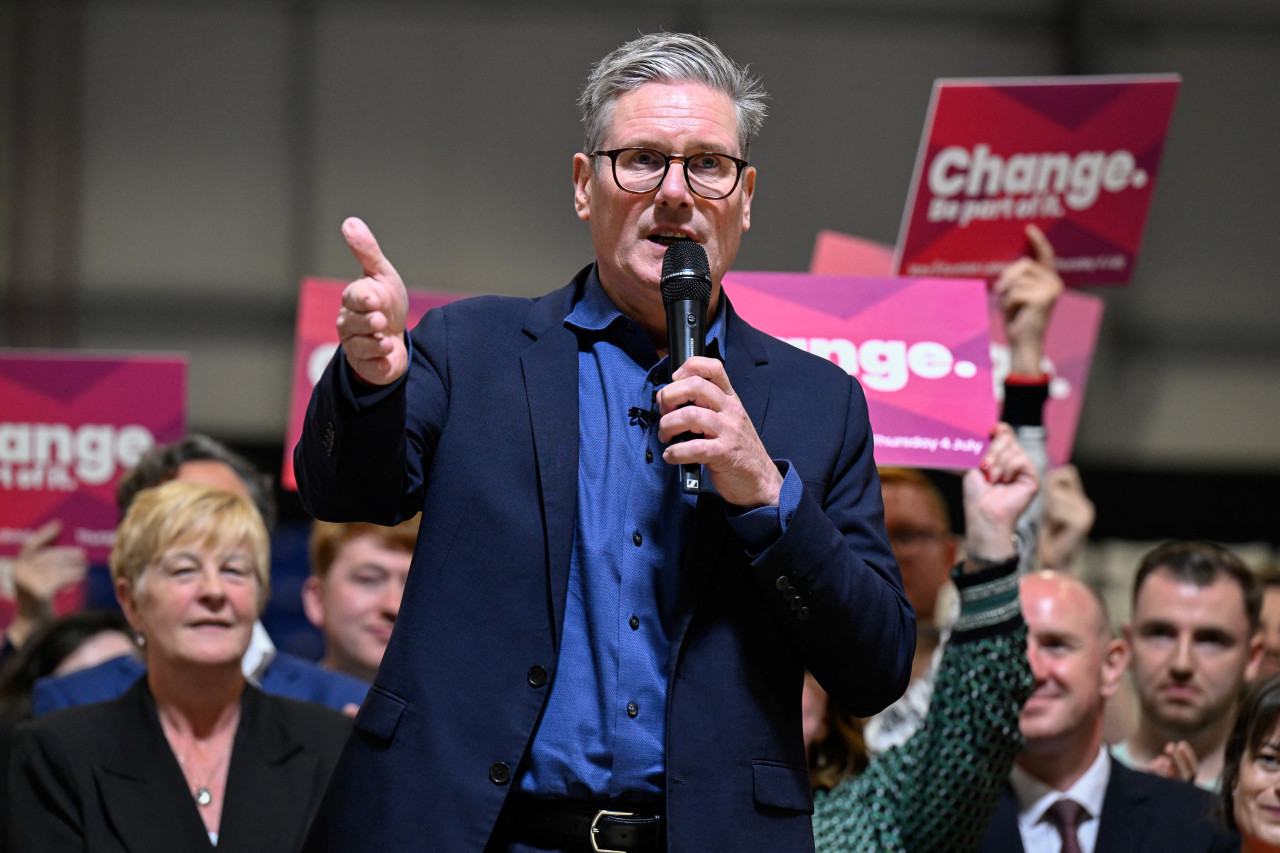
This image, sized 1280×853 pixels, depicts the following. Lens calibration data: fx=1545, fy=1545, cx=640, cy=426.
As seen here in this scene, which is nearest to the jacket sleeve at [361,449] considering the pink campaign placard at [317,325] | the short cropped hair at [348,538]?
the short cropped hair at [348,538]

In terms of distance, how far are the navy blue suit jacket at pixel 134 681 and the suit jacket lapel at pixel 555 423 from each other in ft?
5.63

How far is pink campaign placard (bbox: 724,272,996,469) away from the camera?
272 cm

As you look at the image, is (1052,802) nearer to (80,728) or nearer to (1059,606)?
(1059,606)

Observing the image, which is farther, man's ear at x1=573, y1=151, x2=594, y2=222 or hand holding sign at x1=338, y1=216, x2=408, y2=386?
man's ear at x1=573, y1=151, x2=594, y2=222

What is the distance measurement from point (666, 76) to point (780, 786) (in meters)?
0.75

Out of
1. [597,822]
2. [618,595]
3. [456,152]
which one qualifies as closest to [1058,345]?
[618,595]

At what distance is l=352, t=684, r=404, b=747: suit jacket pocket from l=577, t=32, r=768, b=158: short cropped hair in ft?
2.08

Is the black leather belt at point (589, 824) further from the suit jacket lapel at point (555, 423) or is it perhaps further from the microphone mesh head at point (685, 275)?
the microphone mesh head at point (685, 275)

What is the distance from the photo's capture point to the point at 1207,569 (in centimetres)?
361

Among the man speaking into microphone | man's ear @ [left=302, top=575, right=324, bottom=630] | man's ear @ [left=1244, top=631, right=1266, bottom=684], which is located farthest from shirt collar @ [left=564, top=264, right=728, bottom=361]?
man's ear @ [left=1244, top=631, right=1266, bottom=684]

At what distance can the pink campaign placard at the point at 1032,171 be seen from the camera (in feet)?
10.5

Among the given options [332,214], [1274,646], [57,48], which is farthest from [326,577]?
[57,48]

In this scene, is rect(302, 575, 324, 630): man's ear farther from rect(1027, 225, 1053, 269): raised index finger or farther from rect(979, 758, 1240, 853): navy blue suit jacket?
rect(1027, 225, 1053, 269): raised index finger

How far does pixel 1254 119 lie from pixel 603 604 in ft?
22.2
